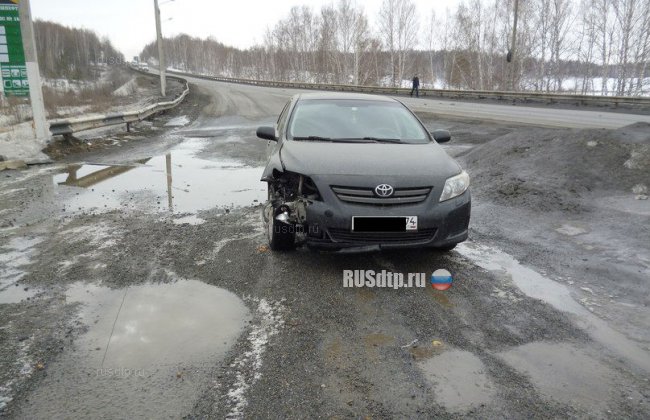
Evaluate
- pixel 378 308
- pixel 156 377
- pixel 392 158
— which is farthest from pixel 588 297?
pixel 156 377

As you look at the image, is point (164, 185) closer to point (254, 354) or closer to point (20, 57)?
point (254, 354)

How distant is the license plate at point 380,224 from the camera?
3992mm

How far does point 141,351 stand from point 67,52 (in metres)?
124

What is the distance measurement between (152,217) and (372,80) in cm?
6579

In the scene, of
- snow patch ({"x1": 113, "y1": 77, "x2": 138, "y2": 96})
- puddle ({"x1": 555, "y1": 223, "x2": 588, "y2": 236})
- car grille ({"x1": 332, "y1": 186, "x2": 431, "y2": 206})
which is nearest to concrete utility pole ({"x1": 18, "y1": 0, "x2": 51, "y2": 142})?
car grille ({"x1": 332, "y1": 186, "x2": 431, "y2": 206})

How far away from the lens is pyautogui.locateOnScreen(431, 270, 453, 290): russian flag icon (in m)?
4.09

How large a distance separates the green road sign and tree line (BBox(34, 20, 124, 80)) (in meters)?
55.6

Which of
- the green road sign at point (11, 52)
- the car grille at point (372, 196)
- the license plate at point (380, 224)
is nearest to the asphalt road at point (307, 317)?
the license plate at point (380, 224)

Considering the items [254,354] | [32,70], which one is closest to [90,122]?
[32,70]

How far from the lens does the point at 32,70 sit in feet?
35.9

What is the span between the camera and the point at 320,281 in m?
4.16

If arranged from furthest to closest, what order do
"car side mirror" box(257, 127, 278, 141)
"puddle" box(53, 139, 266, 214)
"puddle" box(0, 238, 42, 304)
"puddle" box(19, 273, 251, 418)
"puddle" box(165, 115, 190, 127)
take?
"puddle" box(165, 115, 190, 127) < "puddle" box(53, 139, 266, 214) < "car side mirror" box(257, 127, 278, 141) < "puddle" box(0, 238, 42, 304) < "puddle" box(19, 273, 251, 418)

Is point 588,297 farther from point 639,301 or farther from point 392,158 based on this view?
point 392,158

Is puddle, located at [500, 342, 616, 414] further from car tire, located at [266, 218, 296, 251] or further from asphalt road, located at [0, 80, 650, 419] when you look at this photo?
car tire, located at [266, 218, 296, 251]
